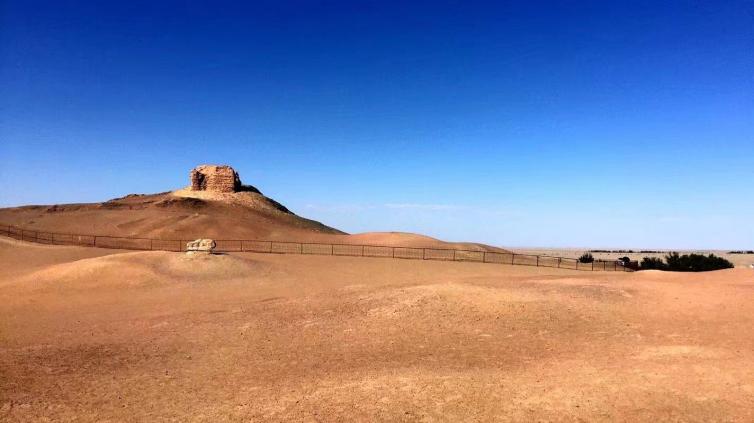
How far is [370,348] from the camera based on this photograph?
14602 mm

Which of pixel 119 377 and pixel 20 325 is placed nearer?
pixel 119 377

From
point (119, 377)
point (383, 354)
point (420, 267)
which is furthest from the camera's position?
point (420, 267)

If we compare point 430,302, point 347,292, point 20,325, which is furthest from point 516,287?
point 20,325

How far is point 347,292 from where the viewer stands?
76.4 feet

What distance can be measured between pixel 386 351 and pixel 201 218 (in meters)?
58.1

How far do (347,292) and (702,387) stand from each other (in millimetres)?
15478

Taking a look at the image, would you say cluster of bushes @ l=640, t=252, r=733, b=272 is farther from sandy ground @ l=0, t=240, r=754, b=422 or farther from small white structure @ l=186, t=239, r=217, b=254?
small white structure @ l=186, t=239, r=217, b=254

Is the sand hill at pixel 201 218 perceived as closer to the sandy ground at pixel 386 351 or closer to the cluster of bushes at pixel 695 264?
the cluster of bushes at pixel 695 264

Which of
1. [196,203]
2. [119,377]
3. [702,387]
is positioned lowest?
[119,377]

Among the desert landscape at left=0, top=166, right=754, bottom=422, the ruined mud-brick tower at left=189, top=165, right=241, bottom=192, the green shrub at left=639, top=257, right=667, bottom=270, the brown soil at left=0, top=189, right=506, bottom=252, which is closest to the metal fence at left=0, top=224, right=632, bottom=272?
the green shrub at left=639, top=257, right=667, bottom=270

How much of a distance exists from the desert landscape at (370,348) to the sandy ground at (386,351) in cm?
6

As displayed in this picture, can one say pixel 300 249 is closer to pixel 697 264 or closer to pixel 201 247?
pixel 201 247

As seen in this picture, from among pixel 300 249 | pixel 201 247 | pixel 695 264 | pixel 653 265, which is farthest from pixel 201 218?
pixel 695 264

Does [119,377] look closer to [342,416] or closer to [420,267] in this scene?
[342,416]
